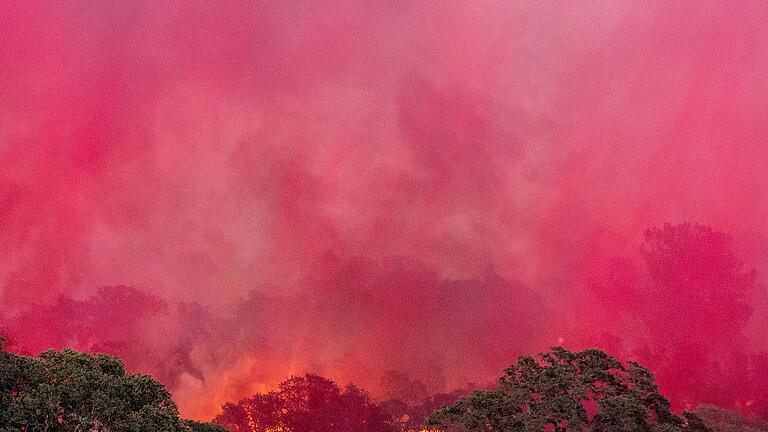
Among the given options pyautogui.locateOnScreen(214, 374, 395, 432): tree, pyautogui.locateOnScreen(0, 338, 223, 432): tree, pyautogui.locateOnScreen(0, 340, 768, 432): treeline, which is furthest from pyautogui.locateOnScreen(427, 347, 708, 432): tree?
pyautogui.locateOnScreen(214, 374, 395, 432): tree

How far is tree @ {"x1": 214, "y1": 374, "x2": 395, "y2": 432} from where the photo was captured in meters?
86.6

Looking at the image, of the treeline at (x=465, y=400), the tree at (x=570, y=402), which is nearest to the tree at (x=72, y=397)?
the treeline at (x=465, y=400)

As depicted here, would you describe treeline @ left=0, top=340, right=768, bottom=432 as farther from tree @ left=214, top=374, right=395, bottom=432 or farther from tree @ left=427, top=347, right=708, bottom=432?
tree @ left=214, top=374, right=395, bottom=432

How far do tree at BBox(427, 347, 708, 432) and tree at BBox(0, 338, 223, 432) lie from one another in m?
24.2

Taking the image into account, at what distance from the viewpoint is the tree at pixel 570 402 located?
3825 centimetres

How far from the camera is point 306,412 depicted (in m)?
90.1

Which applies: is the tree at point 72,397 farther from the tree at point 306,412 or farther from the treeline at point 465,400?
the tree at point 306,412

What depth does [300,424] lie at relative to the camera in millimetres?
88250

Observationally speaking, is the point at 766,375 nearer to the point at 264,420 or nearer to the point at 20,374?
the point at 264,420

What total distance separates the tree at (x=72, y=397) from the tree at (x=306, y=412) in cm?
6245

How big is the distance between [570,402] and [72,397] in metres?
36.1

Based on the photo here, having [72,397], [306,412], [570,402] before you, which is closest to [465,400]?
[570,402]

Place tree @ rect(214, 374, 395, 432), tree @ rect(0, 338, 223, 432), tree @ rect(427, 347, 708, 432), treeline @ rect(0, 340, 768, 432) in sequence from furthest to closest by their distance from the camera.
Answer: tree @ rect(214, 374, 395, 432)
tree @ rect(427, 347, 708, 432)
treeline @ rect(0, 340, 768, 432)
tree @ rect(0, 338, 223, 432)

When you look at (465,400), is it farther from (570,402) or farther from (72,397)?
(72,397)
